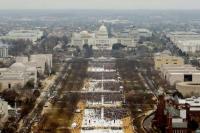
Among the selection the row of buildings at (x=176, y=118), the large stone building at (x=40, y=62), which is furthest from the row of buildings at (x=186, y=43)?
the row of buildings at (x=176, y=118)

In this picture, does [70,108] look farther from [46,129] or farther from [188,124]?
[188,124]

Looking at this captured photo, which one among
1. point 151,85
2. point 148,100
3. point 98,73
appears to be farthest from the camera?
point 98,73

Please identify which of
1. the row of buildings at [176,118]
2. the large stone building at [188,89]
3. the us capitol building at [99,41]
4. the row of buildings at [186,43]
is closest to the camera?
the row of buildings at [176,118]

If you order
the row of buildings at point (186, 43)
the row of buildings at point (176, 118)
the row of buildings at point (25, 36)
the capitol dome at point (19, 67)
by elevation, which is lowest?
the row of buildings at point (25, 36)

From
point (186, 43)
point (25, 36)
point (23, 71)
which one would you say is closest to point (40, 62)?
point (23, 71)

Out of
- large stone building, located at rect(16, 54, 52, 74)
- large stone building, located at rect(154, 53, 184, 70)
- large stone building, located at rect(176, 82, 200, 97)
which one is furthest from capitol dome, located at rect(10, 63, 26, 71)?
large stone building, located at rect(176, 82, 200, 97)

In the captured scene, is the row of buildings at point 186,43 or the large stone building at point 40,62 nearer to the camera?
the large stone building at point 40,62

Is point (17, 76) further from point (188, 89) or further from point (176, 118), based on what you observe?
point (176, 118)

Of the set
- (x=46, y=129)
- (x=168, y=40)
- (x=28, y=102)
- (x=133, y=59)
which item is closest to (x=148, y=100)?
(x=28, y=102)

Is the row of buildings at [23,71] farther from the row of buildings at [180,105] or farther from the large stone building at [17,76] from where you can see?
the row of buildings at [180,105]
